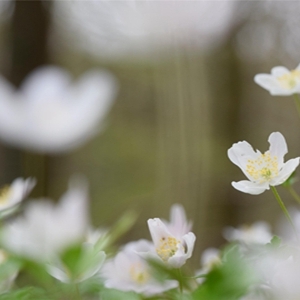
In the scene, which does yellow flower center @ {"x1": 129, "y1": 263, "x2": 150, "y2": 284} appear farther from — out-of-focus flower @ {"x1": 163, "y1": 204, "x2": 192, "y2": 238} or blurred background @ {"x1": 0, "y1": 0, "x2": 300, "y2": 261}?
blurred background @ {"x1": 0, "y1": 0, "x2": 300, "y2": 261}

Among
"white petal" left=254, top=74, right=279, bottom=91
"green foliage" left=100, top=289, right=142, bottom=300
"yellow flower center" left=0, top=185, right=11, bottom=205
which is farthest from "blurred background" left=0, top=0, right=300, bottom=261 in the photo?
"green foliage" left=100, top=289, right=142, bottom=300

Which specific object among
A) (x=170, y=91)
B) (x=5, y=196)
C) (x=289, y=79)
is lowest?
(x=170, y=91)

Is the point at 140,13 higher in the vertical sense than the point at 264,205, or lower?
higher

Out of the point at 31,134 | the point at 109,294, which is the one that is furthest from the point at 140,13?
the point at 109,294

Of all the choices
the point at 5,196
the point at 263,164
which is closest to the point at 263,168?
the point at 263,164

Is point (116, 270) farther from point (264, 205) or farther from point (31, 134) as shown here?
point (264, 205)

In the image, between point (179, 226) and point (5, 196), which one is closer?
point (179, 226)

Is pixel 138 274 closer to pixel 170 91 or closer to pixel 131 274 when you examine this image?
pixel 131 274

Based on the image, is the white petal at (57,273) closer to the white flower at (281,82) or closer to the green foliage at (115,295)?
the green foliage at (115,295)
